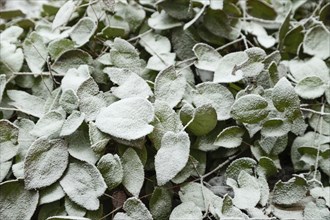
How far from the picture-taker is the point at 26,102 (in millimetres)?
815

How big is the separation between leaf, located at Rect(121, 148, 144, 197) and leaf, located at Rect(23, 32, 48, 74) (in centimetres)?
29

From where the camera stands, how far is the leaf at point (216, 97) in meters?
0.77

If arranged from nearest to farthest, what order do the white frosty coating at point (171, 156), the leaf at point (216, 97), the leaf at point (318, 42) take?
the white frosty coating at point (171, 156)
the leaf at point (216, 97)
the leaf at point (318, 42)

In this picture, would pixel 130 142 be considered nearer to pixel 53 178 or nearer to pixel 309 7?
pixel 53 178

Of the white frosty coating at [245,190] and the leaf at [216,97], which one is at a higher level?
the leaf at [216,97]

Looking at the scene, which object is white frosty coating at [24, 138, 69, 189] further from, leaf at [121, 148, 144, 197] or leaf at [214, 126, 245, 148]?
leaf at [214, 126, 245, 148]

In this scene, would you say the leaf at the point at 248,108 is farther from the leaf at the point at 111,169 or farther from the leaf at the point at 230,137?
the leaf at the point at 111,169

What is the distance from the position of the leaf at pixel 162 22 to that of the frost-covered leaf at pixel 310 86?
28 cm

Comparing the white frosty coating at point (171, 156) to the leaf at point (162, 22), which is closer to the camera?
the white frosty coating at point (171, 156)

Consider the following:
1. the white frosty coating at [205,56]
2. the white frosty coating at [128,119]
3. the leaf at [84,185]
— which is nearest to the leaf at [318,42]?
the white frosty coating at [205,56]

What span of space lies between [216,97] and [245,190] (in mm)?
173

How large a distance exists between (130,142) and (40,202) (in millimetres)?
175

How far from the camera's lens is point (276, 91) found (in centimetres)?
75

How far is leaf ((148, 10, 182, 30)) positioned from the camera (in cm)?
91
